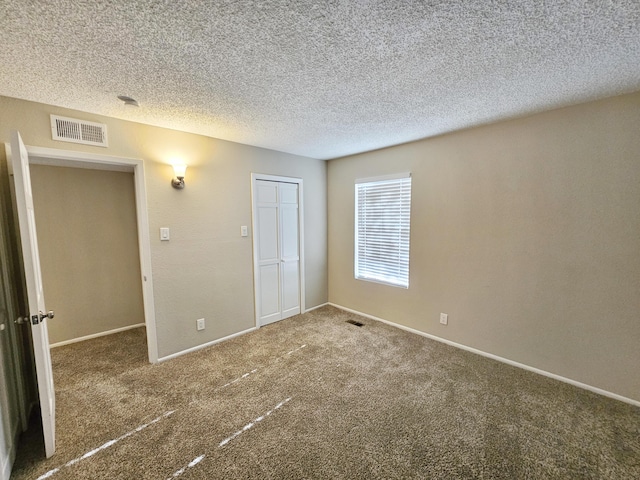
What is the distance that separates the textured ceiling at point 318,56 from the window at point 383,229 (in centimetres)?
118

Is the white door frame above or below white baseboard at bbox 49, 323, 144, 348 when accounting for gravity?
above

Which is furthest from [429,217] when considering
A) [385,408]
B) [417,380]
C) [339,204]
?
[385,408]

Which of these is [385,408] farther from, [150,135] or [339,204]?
[150,135]

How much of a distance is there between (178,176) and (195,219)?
48 cm

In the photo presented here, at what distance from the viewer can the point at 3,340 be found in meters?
1.75

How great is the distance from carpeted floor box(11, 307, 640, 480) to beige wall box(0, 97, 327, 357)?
1.48 feet

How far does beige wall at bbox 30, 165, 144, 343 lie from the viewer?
3113 millimetres

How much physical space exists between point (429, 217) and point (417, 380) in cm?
175

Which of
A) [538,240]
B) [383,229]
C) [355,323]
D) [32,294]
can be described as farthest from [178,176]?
[538,240]

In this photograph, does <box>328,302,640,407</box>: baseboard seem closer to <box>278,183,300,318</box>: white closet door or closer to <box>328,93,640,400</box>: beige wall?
<box>328,93,640,400</box>: beige wall

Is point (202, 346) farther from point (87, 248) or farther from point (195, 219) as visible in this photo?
point (87, 248)

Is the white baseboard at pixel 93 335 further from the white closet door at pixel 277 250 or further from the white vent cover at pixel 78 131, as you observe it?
the white vent cover at pixel 78 131

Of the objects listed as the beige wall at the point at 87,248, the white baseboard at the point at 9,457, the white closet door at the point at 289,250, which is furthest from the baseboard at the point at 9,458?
the white closet door at the point at 289,250

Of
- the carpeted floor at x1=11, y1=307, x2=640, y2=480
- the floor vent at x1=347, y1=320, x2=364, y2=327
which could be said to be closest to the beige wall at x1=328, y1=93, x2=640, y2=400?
the carpeted floor at x1=11, y1=307, x2=640, y2=480
